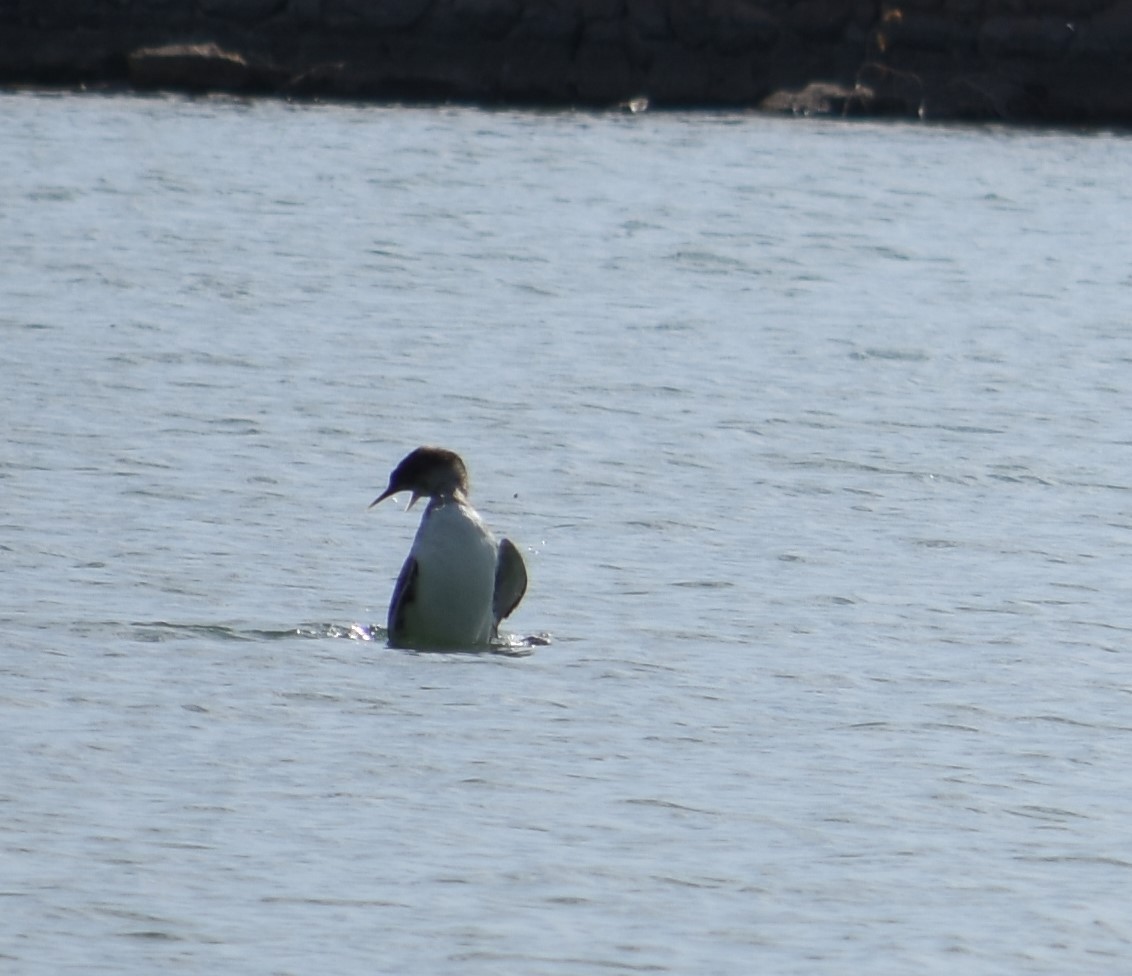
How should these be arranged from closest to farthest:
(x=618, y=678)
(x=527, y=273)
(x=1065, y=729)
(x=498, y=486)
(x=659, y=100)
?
(x=1065, y=729)
(x=618, y=678)
(x=498, y=486)
(x=527, y=273)
(x=659, y=100)

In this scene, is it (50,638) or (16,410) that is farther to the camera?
(16,410)

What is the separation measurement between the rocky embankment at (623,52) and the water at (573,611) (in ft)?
48.7

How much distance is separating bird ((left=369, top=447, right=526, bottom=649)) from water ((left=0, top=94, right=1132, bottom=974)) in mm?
152

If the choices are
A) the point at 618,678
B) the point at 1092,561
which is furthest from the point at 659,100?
the point at 618,678

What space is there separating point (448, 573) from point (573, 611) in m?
1.04

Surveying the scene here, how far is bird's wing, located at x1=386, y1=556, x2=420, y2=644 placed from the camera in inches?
378

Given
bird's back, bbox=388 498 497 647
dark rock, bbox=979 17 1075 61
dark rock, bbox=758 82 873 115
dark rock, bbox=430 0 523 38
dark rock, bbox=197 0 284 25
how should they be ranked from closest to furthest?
1. bird's back, bbox=388 498 497 647
2. dark rock, bbox=979 17 1075 61
3. dark rock, bbox=430 0 523 38
4. dark rock, bbox=758 82 873 115
5. dark rock, bbox=197 0 284 25

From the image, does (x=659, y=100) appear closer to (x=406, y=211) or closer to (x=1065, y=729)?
(x=406, y=211)

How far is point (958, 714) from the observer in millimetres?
8820

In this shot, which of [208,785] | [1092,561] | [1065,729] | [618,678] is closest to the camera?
[208,785]

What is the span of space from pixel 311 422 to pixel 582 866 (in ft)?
27.2

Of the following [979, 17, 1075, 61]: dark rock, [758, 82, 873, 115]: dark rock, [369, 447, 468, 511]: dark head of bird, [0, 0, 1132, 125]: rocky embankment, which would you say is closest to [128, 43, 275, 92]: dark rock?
[0, 0, 1132, 125]: rocky embankment

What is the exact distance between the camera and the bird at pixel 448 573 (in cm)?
960

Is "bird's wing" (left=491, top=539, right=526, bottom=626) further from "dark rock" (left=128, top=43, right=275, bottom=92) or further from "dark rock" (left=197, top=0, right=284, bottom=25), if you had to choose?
"dark rock" (left=197, top=0, right=284, bottom=25)
